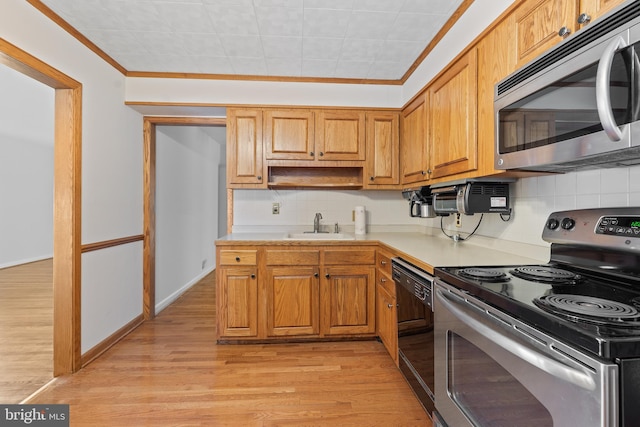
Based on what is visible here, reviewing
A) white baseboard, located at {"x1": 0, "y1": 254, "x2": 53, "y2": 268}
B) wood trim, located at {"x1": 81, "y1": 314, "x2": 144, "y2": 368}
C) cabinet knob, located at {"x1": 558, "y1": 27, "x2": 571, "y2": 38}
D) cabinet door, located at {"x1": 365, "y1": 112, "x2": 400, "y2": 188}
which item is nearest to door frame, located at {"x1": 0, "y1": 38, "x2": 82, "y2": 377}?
wood trim, located at {"x1": 81, "y1": 314, "x2": 144, "y2": 368}

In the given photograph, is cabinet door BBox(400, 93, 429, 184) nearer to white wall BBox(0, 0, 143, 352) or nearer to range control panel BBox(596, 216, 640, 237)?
range control panel BBox(596, 216, 640, 237)

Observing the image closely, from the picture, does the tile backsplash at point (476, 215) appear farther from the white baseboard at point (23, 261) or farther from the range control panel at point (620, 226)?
the white baseboard at point (23, 261)

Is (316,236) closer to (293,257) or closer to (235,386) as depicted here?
(293,257)

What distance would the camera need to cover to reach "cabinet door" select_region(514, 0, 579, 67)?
1.16 metres

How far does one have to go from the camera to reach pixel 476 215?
2.24 metres

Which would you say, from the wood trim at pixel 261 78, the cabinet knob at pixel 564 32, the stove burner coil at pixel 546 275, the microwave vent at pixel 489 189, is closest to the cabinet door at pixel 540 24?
the cabinet knob at pixel 564 32

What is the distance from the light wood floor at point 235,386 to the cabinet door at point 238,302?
0.14 m

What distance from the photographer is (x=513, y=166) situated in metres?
1.32

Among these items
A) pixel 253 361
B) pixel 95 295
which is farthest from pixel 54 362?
pixel 253 361

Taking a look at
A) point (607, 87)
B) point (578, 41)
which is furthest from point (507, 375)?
point (578, 41)

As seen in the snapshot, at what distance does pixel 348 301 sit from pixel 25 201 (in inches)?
258

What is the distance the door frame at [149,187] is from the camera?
3.16m

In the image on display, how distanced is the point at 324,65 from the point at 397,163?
1.08 m

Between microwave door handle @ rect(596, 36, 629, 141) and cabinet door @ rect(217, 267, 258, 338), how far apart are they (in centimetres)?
228
